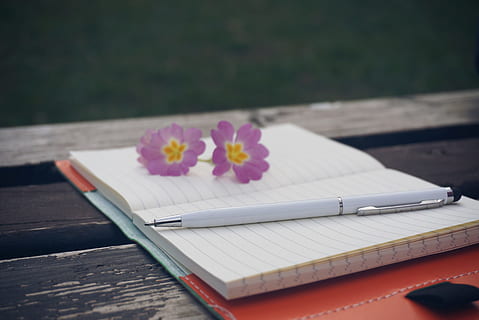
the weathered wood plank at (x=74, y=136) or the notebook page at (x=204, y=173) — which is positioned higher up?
the weathered wood plank at (x=74, y=136)

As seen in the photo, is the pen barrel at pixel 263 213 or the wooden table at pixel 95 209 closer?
the wooden table at pixel 95 209

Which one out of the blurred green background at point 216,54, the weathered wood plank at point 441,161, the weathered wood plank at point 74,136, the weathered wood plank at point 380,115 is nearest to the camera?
the weathered wood plank at point 441,161

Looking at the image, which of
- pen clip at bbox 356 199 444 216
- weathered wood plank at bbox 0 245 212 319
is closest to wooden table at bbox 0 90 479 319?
weathered wood plank at bbox 0 245 212 319

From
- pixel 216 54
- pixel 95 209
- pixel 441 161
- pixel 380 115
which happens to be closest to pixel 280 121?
pixel 380 115

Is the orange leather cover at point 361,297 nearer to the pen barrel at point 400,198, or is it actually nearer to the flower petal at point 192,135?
the pen barrel at point 400,198

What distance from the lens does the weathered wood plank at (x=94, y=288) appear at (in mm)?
671

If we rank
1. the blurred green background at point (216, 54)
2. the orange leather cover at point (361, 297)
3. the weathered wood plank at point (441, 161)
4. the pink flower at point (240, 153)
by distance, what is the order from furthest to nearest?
the blurred green background at point (216, 54), the weathered wood plank at point (441, 161), the pink flower at point (240, 153), the orange leather cover at point (361, 297)

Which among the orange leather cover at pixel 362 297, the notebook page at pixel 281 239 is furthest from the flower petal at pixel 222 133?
the orange leather cover at pixel 362 297

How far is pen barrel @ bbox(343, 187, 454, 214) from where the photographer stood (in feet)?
2.80

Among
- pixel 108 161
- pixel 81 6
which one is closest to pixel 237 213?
pixel 108 161

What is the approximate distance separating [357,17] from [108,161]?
15.1 ft

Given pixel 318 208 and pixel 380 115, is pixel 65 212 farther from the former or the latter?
pixel 380 115

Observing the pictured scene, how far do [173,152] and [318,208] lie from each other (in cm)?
33

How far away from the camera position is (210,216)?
0.81 metres
